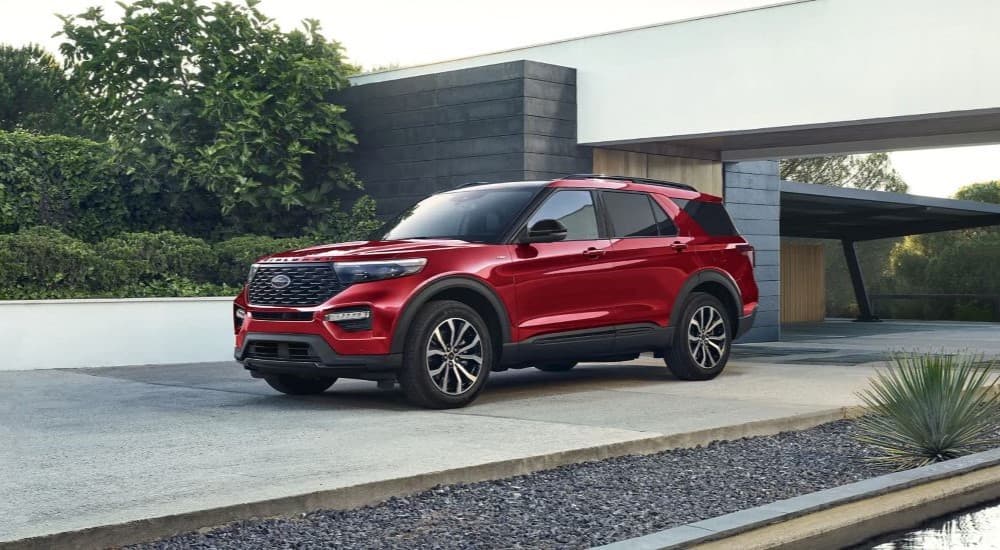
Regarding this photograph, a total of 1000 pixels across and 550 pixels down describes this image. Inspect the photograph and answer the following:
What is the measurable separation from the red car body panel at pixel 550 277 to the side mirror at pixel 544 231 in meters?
0.10

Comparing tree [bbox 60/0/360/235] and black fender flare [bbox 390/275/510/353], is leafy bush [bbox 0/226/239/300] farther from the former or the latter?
black fender flare [bbox 390/275/510/353]

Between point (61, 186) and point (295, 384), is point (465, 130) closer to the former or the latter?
point (61, 186)

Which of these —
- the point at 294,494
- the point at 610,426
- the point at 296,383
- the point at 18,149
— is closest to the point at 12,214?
the point at 18,149

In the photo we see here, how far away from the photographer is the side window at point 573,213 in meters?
10.5

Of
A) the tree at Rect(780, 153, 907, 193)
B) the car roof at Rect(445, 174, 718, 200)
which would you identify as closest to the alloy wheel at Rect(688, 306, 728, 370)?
the car roof at Rect(445, 174, 718, 200)

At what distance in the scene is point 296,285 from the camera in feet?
31.0

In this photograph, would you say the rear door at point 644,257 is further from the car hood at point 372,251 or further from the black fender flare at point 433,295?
the car hood at point 372,251

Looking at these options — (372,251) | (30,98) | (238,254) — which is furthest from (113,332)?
(30,98)

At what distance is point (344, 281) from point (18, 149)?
354 inches

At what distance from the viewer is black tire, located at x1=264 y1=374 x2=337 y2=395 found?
10617mm

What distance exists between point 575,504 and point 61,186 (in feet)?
41.8

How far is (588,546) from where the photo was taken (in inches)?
206

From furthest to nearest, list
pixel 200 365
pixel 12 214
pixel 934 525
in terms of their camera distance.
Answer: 1. pixel 12 214
2. pixel 200 365
3. pixel 934 525

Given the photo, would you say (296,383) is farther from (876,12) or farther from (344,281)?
(876,12)
